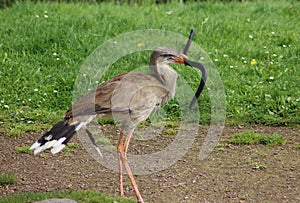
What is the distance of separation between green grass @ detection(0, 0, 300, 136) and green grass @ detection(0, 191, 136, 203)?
196 centimetres

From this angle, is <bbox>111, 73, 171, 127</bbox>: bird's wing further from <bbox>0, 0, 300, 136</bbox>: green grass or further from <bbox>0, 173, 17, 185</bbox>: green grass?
<bbox>0, 0, 300, 136</bbox>: green grass

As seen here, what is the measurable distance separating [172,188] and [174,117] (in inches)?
75.7

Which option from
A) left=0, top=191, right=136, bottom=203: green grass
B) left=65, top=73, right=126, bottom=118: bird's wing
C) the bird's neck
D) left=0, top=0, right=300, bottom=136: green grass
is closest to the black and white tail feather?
left=65, top=73, right=126, bottom=118: bird's wing

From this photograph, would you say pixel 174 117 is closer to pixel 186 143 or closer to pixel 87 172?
pixel 186 143

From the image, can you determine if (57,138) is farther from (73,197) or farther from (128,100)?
(128,100)

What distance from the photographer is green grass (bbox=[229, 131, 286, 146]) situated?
715 centimetres

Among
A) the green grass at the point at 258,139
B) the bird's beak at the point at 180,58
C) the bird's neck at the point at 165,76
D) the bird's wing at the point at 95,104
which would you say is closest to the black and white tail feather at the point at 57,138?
the bird's wing at the point at 95,104

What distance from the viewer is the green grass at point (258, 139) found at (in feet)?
23.5

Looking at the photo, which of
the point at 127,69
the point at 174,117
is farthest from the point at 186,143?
the point at 127,69

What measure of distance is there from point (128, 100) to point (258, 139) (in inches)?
81.3

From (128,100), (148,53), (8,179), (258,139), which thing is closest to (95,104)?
(128,100)

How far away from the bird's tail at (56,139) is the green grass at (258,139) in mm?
2236

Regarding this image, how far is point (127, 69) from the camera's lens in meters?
8.62

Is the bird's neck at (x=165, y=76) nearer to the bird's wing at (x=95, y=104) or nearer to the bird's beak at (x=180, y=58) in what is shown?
the bird's beak at (x=180, y=58)
